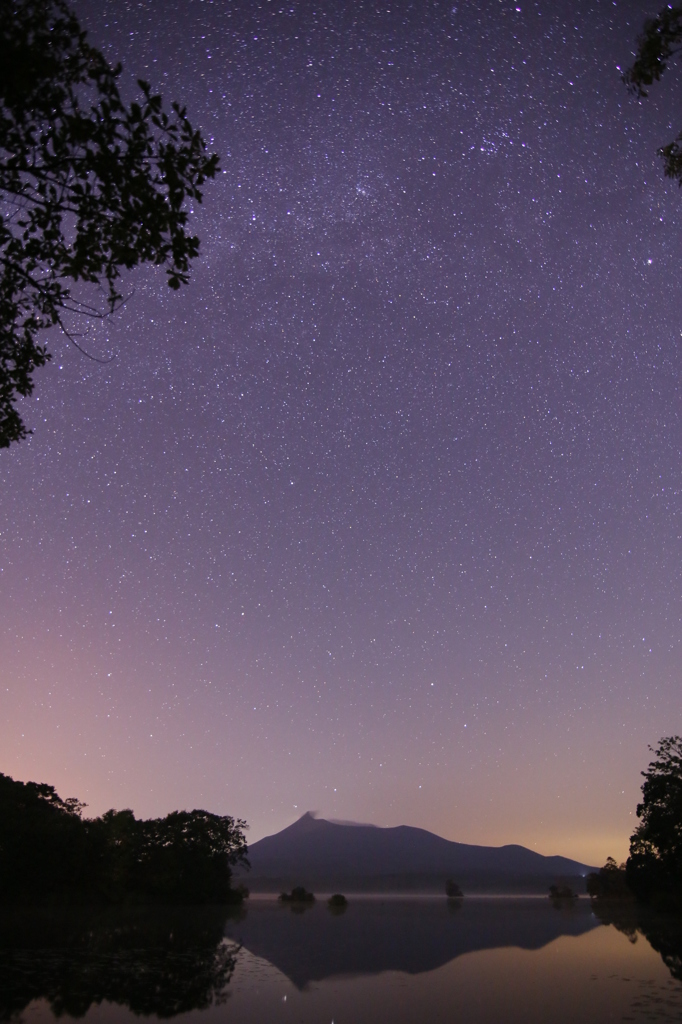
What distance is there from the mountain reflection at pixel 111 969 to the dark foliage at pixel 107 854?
2318 cm

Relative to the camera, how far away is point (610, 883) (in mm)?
85500

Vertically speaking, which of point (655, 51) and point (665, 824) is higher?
point (655, 51)

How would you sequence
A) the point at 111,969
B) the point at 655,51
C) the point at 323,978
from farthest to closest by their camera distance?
1. the point at 323,978
2. the point at 111,969
3. the point at 655,51

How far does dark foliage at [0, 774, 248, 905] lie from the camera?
51.2 metres

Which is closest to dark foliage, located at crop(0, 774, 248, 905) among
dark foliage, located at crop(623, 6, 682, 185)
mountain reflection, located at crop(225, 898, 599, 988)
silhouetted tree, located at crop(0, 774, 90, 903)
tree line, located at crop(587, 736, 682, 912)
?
silhouetted tree, located at crop(0, 774, 90, 903)

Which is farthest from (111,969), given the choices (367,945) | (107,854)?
(107,854)

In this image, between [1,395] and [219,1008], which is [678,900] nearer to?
[219,1008]

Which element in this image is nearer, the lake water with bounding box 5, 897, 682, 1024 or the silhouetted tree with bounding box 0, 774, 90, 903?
the lake water with bounding box 5, 897, 682, 1024

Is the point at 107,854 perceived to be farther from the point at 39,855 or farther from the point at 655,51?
the point at 655,51

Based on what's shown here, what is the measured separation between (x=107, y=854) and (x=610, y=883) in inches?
2418

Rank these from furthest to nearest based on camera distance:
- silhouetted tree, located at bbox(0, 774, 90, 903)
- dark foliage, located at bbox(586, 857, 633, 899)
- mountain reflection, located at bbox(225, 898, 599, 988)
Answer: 1. dark foliage, located at bbox(586, 857, 633, 899)
2. silhouetted tree, located at bbox(0, 774, 90, 903)
3. mountain reflection, located at bbox(225, 898, 599, 988)

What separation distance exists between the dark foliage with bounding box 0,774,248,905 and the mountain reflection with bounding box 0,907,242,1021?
76.1ft

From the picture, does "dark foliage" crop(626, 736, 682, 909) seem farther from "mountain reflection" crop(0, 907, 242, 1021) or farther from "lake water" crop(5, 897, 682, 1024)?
"mountain reflection" crop(0, 907, 242, 1021)

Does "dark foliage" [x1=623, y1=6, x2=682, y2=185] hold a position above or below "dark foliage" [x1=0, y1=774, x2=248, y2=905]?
above
